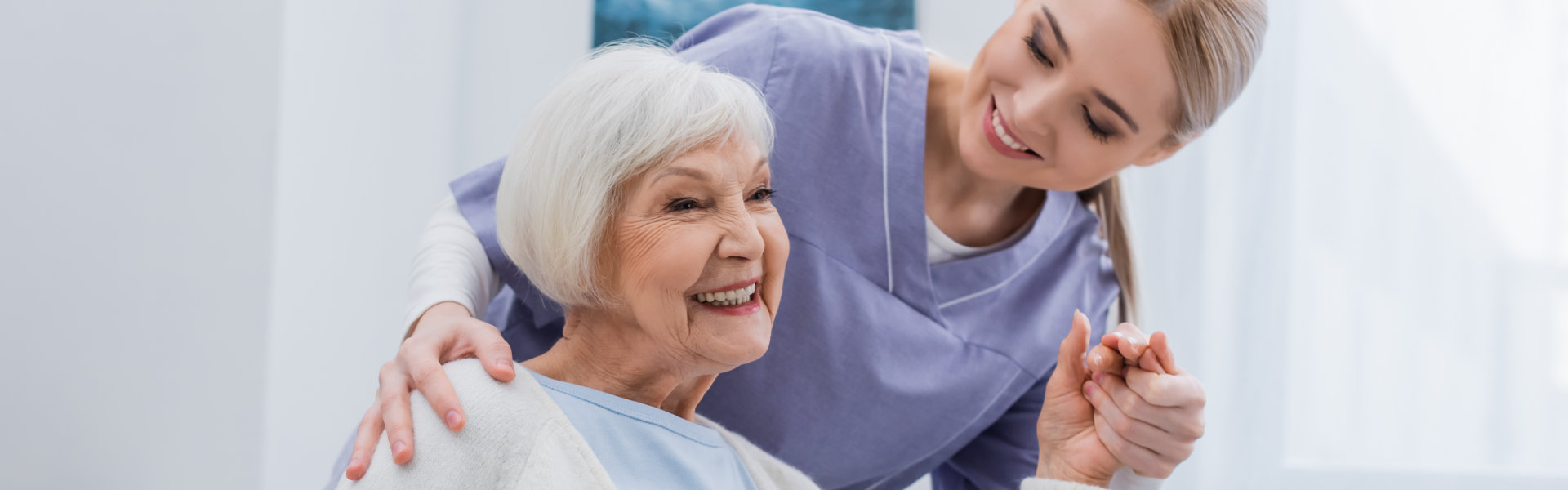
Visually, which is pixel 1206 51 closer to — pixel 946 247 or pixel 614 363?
pixel 946 247

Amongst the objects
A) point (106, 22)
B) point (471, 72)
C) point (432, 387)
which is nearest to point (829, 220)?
point (432, 387)

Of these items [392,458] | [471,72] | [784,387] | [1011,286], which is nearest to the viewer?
[392,458]

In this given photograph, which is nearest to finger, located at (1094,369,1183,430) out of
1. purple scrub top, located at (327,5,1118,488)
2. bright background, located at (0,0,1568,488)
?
purple scrub top, located at (327,5,1118,488)

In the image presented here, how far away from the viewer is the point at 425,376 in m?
0.81

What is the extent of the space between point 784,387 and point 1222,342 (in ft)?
4.32

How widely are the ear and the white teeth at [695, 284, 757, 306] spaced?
22.0 inches

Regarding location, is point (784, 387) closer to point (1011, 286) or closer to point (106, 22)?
point (1011, 286)

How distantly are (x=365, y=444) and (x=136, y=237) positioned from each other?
656mm

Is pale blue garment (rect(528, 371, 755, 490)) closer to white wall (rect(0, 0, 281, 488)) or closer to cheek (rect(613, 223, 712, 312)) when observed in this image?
cheek (rect(613, 223, 712, 312))

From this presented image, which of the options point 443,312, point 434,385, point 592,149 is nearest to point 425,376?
point 434,385

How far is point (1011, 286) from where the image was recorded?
1278 mm

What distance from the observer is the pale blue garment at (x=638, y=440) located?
839 millimetres

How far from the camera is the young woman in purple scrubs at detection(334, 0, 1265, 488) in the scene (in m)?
1.02

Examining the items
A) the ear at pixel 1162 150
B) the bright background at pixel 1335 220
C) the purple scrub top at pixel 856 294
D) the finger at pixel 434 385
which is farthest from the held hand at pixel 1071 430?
the bright background at pixel 1335 220
